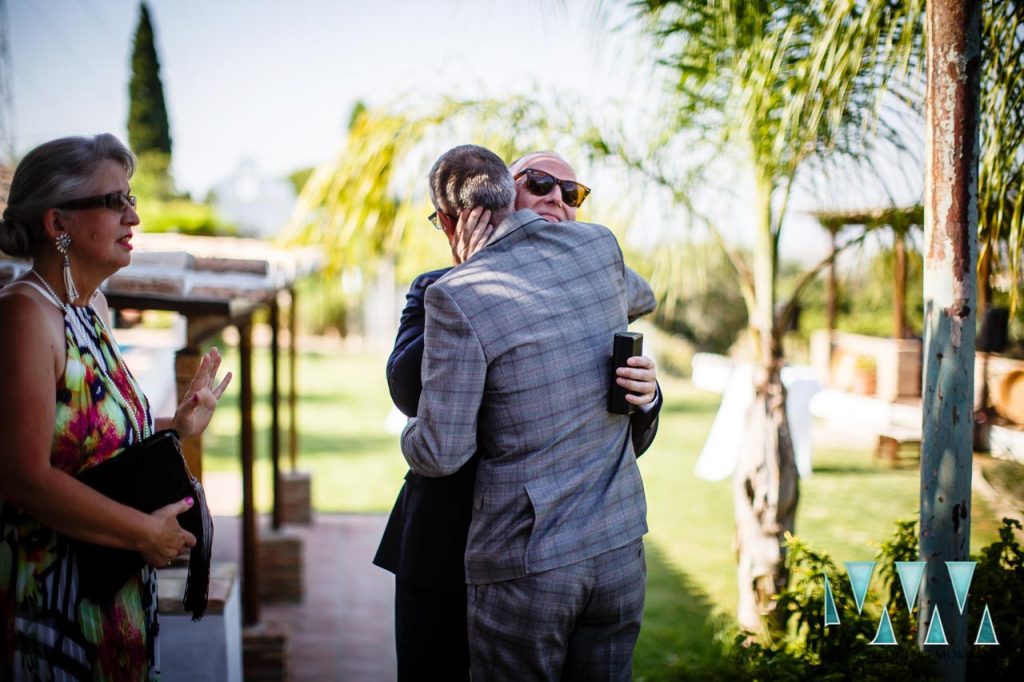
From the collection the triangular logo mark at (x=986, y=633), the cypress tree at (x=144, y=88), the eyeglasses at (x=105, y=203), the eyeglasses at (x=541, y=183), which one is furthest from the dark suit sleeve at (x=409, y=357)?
the cypress tree at (x=144, y=88)

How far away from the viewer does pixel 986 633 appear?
2.53 metres

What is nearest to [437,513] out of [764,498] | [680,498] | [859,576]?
[859,576]

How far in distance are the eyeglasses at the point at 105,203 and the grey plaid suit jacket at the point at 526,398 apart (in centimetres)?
66

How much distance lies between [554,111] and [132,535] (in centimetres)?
315

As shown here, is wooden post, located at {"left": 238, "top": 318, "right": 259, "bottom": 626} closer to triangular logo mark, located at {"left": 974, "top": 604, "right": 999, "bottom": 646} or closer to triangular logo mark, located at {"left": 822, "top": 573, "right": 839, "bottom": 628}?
triangular logo mark, located at {"left": 822, "top": 573, "right": 839, "bottom": 628}

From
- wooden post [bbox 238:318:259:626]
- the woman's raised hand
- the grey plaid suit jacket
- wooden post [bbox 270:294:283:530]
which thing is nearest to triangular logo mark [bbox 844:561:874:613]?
the grey plaid suit jacket

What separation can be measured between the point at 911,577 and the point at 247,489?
3298 millimetres

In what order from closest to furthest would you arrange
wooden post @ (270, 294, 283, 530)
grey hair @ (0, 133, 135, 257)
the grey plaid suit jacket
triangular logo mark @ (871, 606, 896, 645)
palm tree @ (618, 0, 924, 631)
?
grey hair @ (0, 133, 135, 257), the grey plaid suit jacket, triangular logo mark @ (871, 606, 896, 645), palm tree @ (618, 0, 924, 631), wooden post @ (270, 294, 283, 530)

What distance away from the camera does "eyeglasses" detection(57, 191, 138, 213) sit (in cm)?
163

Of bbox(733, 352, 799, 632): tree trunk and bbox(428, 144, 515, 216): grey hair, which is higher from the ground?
bbox(428, 144, 515, 216): grey hair

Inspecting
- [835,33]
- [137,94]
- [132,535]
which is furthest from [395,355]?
[137,94]

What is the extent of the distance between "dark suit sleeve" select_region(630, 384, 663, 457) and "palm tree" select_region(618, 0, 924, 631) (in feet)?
5.07

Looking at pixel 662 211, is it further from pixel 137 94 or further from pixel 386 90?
pixel 137 94

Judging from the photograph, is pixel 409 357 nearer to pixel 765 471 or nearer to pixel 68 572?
pixel 68 572
